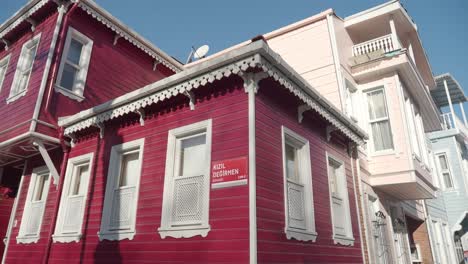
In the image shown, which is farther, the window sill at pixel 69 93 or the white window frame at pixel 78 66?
the white window frame at pixel 78 66

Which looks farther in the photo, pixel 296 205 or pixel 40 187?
pixel 40 187

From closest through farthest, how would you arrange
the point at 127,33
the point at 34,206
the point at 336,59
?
the point at 34,206, the point at 336,59, the point at 127,33

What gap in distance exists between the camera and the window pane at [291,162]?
6906 mm

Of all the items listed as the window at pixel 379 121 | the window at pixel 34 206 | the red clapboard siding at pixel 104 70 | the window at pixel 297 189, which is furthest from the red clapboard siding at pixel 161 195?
the window at pixel 379 121

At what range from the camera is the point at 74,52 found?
33.6ft

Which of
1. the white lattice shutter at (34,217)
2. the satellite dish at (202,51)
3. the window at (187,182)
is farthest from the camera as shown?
the satellite dish at (202,51)

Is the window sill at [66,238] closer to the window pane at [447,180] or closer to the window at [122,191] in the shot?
the window at [122,191]

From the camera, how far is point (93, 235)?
7328 millimetres

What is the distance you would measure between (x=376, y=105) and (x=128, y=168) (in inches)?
328

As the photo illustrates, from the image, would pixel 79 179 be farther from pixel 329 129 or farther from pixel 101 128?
pixel 329 129

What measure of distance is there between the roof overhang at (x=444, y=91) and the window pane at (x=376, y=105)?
14580 mm

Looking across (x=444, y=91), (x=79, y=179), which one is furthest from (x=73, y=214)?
(x=444, y=91)

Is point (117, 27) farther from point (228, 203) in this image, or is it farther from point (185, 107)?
point (228, 203)

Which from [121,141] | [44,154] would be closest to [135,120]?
[121,141]
